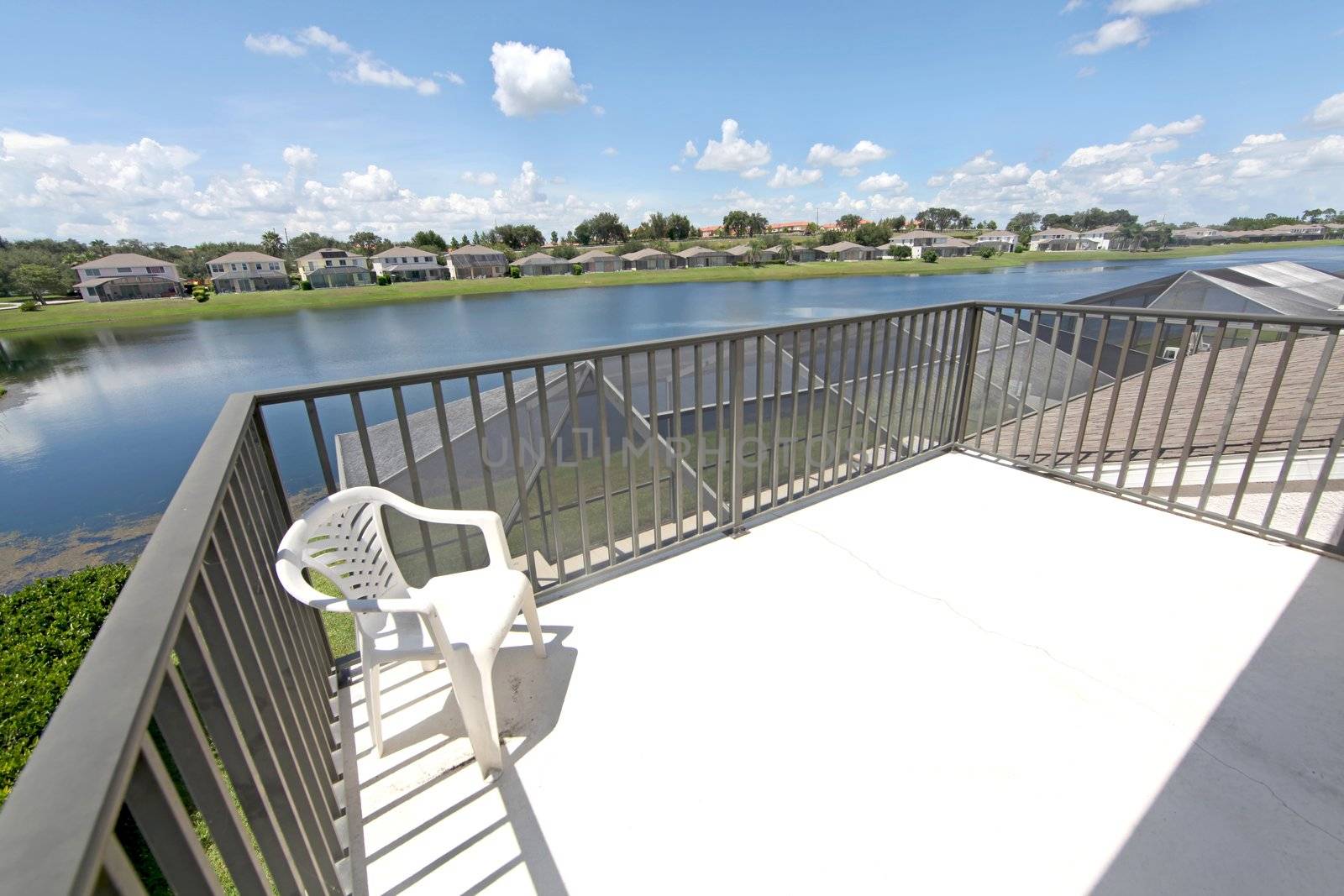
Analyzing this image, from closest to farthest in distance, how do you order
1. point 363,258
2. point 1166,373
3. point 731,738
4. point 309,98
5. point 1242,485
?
point 731,738, point 1242,485, point 1166,373, point 309,98, point 363,258

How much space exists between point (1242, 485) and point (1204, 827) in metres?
2.01

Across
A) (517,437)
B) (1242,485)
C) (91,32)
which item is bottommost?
(1242,485)

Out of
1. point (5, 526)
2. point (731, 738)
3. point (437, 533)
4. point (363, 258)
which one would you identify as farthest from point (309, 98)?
point (363, 258)

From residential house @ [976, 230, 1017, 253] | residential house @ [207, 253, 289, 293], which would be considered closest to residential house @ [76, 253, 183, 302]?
residential house @ [207, 253, 289, 293]

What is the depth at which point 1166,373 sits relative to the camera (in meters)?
6.59

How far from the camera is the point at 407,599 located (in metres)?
1.56

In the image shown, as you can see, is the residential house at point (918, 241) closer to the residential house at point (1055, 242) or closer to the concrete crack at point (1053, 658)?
the residential house at point (1055, 242)

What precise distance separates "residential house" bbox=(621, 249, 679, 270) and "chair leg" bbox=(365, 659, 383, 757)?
210 ft

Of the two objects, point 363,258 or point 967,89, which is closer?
point 967,89

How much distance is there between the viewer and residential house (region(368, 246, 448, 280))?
62.4 meters

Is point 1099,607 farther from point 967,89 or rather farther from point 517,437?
point 967,89

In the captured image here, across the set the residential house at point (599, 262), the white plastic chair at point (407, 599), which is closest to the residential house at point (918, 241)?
the residential house at point (599, 262)

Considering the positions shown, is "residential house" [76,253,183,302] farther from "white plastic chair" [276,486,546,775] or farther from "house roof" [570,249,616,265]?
"white plastic chair" [276,486,546,775]

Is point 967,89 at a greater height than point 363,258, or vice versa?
point 967,89
